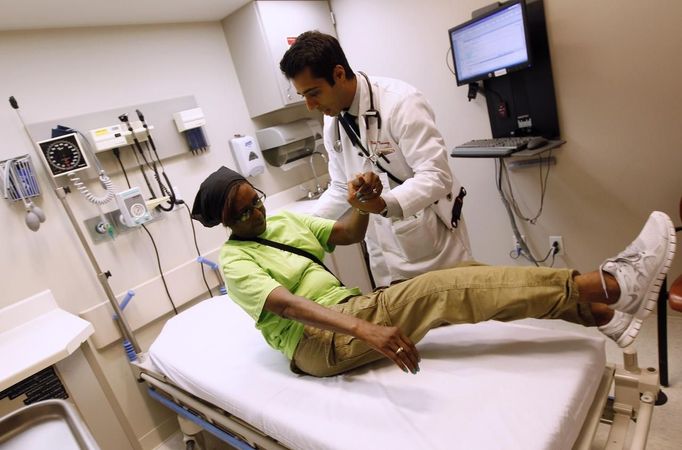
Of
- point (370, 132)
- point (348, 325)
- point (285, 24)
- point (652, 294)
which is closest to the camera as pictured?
point (652, 294)

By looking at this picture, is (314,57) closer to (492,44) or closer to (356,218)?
(356,218)

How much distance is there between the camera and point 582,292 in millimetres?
1064

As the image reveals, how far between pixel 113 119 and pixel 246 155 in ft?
2.49

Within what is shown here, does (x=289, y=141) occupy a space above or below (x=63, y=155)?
below

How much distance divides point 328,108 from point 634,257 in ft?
3.59

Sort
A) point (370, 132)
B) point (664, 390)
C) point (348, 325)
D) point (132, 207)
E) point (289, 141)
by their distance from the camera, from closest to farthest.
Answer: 1. point (348, 325)
2. point (370, 132)
3. point (664, 390)
4. point (132, 207)
5. point (289, 141)

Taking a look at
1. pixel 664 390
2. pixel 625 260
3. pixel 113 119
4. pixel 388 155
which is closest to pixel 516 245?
pixel 664 390

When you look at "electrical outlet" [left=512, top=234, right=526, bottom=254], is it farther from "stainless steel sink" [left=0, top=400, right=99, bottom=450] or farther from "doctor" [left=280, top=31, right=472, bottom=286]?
"stainless steel sink" [left=0, top=400, right=99, bottom=450]

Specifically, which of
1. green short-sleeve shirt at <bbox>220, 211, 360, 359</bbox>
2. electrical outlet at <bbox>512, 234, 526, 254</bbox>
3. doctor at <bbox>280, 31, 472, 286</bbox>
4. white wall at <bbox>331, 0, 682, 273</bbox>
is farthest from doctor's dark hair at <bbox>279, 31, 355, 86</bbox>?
electrical outlet at <bbox>512, 234, 526, 254</bbox>

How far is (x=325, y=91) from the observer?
1.49 metres

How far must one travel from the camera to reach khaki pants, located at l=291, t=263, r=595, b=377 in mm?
1079

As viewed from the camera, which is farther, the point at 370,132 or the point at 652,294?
the point at 370,132

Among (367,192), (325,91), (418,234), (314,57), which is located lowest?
(418,234)

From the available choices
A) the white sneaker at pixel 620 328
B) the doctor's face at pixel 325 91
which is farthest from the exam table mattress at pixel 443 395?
the doctor's face at pixel 325 91
